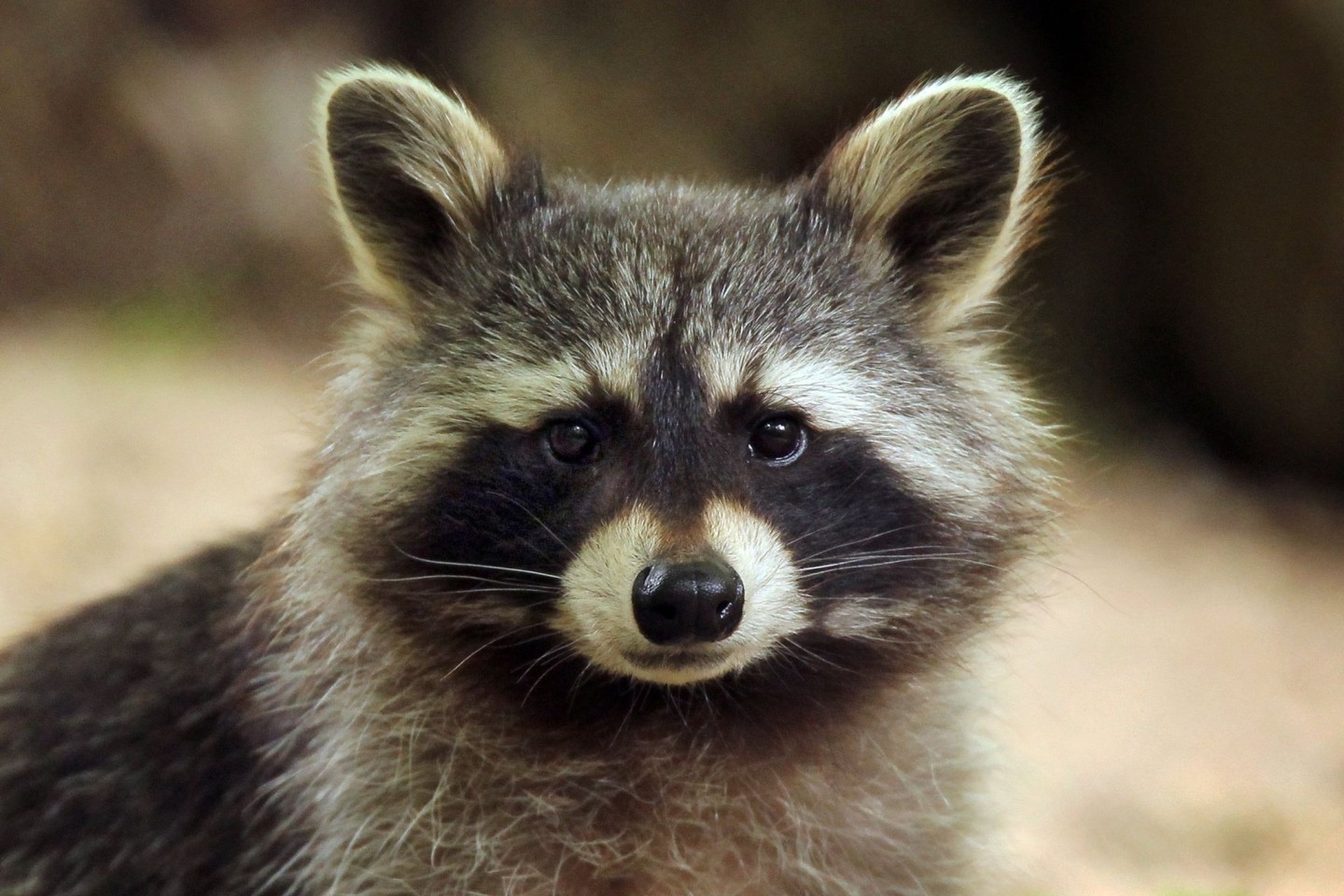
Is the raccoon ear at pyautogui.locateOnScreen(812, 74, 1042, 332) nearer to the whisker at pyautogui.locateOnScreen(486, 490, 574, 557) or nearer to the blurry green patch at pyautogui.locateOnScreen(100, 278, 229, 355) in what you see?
the whisker at pyautogui.locateOnScreen(486, 490, 574, 557)

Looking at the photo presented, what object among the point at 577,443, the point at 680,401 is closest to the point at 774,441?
the point at 680,401

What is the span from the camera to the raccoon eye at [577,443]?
3107 mm

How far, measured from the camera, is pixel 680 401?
10.0 feet

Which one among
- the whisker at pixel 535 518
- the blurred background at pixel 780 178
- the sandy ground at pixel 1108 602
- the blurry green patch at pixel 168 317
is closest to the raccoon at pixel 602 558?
the whisker at pixel 535 518

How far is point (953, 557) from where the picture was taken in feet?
10.7

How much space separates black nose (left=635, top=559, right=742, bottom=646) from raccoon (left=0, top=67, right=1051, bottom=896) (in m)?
0.05

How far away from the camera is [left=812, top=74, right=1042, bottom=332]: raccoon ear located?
340 cm

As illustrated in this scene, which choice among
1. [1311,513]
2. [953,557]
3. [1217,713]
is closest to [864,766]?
[953,557]

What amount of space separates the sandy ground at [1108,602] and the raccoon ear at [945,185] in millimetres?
1507

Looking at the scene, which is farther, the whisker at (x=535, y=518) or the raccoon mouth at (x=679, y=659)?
the whisker at (x=535, y=518)

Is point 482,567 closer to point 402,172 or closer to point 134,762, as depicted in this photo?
point 402,172

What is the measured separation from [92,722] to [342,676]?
752 mm

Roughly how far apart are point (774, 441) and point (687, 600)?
513 millimetres

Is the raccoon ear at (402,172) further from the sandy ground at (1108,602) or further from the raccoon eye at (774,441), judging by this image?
the sandy ground at (1108,602)
